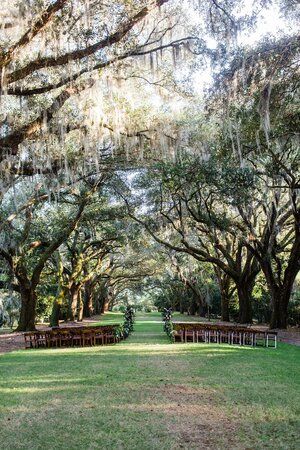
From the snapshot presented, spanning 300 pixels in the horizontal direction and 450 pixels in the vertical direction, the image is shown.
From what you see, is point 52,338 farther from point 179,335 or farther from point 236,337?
point 236,337

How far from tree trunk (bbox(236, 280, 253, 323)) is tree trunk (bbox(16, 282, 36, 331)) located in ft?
35.5

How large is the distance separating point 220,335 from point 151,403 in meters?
9.40

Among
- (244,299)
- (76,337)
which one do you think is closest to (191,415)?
(76,337)

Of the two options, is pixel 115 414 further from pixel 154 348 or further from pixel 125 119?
pixel 125 119

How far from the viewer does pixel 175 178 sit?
701 inches

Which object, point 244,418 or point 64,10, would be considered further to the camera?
point 64,10

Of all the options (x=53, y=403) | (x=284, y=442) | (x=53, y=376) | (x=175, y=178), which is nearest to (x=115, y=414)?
(x=53, y=403)

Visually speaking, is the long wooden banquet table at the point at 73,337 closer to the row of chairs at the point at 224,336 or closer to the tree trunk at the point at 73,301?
the row of chairs at the point at 224,336

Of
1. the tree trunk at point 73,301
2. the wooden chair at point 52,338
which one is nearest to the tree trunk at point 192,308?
the tree trunk at point 73,301

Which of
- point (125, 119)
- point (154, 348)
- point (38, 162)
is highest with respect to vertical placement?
point (125, 119)

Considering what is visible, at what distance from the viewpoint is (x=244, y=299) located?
2589 cm

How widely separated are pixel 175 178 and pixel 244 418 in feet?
41.8

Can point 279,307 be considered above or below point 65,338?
above

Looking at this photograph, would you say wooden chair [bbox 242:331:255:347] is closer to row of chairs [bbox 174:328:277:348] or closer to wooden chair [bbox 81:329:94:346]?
row of chairs [bbox 174:328:277:348]
